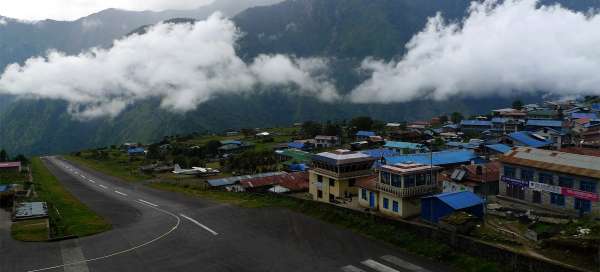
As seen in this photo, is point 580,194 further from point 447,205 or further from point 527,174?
point 447,205

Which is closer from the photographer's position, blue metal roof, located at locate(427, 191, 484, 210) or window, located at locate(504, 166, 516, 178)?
blue metal roof, located at locate(427, 191, 484, 210)

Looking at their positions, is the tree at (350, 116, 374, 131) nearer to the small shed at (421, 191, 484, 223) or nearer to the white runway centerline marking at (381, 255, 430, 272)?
the small shed at (421, 191, 484, 223)

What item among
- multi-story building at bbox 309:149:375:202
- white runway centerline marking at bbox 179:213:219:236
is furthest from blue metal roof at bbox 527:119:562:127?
white runway centerline marking at bbox 179:213:219:236

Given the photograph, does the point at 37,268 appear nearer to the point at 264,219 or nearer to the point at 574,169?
the point at 264,219

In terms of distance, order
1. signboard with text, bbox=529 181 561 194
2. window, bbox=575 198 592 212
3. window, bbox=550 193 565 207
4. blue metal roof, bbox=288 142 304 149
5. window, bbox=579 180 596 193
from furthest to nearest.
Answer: blue metal roof, bbox=288 142 304 149 < signboard with text, bbox=529 181 561 194 < window, bbox=550 193 565 207 < window, bbox=575 198 592 212 < window, bbox=579 180 596 193

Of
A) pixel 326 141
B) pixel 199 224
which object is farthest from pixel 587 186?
pixel 326 141

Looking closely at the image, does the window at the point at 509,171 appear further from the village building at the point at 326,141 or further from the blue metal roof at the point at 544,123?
the village building at the point at 326,141

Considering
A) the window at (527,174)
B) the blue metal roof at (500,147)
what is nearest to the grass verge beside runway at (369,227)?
the window at (527,174)
